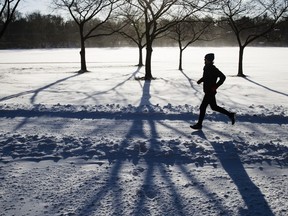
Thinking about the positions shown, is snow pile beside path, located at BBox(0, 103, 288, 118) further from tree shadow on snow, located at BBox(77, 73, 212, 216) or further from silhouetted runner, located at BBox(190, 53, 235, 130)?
tree shadow on snow, located at BBox(77, 73, 212, 216)

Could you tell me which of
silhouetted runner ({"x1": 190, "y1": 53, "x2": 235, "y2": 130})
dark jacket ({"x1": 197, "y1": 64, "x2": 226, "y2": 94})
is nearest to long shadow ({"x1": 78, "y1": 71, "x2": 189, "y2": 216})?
silhouetted runner ({"x1": 190, "y1": 53, "x2": 235, "y2": 130})

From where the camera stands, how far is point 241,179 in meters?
4.33

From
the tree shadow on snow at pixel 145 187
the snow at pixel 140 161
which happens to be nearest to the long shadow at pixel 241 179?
the snow at pixel 140 161

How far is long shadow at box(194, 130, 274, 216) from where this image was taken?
11.7ft

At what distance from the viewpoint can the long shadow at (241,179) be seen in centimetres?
355

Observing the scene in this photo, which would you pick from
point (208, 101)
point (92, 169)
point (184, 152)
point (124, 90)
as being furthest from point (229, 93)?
point (92, 169)

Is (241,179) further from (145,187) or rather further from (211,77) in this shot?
(211,77)

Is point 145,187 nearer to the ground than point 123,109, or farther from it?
nearer to the ground

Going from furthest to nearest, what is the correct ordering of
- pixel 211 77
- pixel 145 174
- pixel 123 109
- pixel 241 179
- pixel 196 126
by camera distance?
pixel 123 109, pixel 196 126, pixel 211 77, pixel 145 174, pixel 241 179

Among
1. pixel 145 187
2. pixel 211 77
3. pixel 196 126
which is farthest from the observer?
pixel 196 126

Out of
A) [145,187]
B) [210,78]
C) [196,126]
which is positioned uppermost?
[210,78]

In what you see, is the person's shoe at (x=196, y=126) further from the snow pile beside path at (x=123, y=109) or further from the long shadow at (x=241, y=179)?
the snow pile beside path at (x=123, y=109)

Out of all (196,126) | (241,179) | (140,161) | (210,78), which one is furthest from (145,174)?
(210,78)

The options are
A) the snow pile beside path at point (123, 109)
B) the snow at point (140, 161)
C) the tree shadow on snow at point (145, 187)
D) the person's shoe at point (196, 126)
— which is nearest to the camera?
the tree shadow on snow at point (145, 187)
